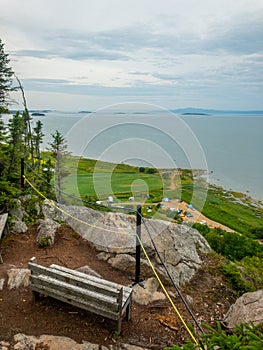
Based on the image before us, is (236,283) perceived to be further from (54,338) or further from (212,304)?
(54,338)

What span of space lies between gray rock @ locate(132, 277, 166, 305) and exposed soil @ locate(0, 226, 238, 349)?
0.14m

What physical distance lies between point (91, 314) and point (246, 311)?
3.06 metres

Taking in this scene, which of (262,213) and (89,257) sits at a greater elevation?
(89,257)

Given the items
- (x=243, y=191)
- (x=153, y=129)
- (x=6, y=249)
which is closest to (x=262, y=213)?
(x=243, y=191)

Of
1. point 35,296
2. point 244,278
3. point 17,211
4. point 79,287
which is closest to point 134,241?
point 79,287

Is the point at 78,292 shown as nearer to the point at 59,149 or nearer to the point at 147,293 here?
the point at 147,293

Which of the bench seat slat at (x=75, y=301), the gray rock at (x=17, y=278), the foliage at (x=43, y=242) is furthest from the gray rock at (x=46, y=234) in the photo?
the bench seat slat at (x=75, y=301)

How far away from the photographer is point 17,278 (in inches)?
225

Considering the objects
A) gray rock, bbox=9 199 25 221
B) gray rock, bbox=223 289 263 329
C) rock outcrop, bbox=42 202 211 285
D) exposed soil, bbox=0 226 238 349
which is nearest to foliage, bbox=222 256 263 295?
exposed soil, bbox=0 226 238 349

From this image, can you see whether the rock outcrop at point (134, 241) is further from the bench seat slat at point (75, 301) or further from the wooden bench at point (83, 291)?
the bench seat slat at point (75, 301)

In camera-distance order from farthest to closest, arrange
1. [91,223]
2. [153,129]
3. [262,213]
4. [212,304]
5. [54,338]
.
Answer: [262,213]
[153,129]
[91,223]
[212,304]
[54,338]

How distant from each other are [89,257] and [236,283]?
416cm

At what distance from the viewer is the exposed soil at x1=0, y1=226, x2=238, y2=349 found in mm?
4531

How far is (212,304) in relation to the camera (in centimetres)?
623
